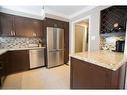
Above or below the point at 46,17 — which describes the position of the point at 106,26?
below

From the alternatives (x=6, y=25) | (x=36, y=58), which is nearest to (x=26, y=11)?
(x=6, y=25)

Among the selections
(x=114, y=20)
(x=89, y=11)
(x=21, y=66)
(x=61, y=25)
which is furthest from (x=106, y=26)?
(x=21, y=66)

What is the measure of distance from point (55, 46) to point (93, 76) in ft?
7.98

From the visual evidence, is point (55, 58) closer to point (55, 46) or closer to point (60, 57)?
point (60, 57)

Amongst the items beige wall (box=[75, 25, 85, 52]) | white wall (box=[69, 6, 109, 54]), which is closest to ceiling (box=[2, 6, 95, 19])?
white wall (box=[69, 6, 109, 54])

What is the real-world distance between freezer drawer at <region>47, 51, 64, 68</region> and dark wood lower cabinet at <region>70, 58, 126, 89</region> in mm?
1860

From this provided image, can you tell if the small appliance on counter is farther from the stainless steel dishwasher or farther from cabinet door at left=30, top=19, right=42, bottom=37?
cabinet door at left=30, top=19, right=42, bottom=37

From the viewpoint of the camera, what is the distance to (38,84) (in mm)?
2090

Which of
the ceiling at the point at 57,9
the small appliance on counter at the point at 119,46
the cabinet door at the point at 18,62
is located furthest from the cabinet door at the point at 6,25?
the small appliance on counter at the point at 119,46

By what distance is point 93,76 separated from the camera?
1.09 meters

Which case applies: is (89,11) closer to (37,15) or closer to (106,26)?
(106,26)

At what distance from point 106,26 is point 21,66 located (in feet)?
9.36

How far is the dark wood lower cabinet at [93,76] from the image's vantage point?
91cm

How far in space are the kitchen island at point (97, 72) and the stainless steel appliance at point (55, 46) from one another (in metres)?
1.88
